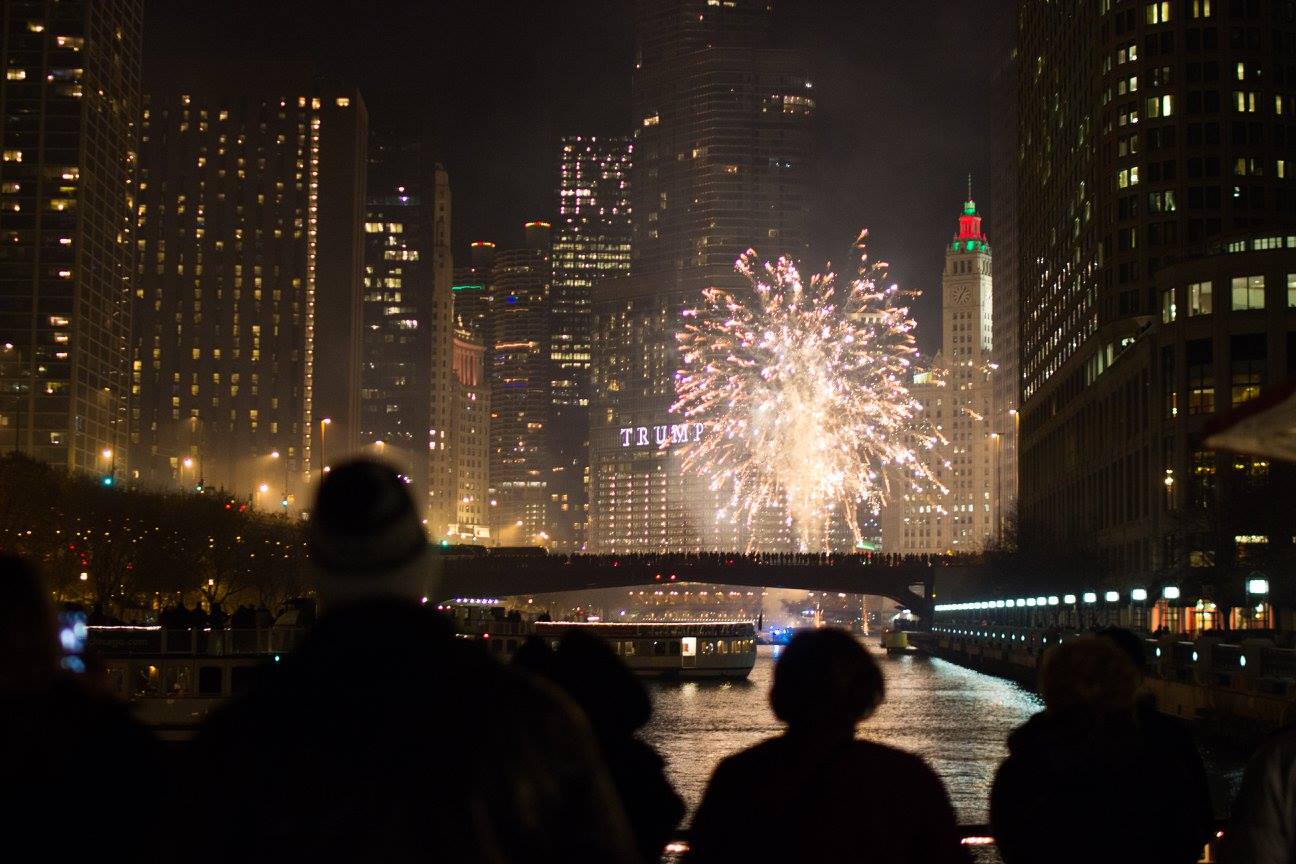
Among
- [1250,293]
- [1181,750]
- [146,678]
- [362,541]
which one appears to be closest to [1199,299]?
[1250,293]

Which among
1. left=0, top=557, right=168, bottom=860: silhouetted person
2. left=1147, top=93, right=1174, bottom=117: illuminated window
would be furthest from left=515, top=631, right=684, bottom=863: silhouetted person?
left=1147, top=93, right=1174, bottom=117: illuminated window

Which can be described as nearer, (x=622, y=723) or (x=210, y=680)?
(x=622, y=723)

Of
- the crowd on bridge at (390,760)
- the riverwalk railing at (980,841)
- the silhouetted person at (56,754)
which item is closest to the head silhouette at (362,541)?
the crowd on bridge at (390,760)

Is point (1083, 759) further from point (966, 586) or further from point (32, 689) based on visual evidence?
point (966, 586)

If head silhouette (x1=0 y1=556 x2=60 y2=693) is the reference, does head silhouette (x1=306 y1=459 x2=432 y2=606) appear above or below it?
above

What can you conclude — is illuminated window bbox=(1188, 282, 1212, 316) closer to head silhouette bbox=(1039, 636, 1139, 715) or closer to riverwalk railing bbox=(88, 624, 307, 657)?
riverwalk railing bbox=(88, 624, 307, 657)

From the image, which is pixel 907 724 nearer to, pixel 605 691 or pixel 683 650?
pixel 683 650


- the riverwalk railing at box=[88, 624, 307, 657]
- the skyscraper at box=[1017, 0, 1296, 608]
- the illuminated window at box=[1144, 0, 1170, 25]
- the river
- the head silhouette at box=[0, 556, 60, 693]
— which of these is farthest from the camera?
the illuminated window at box=[1144, 0, 1170, 25]
